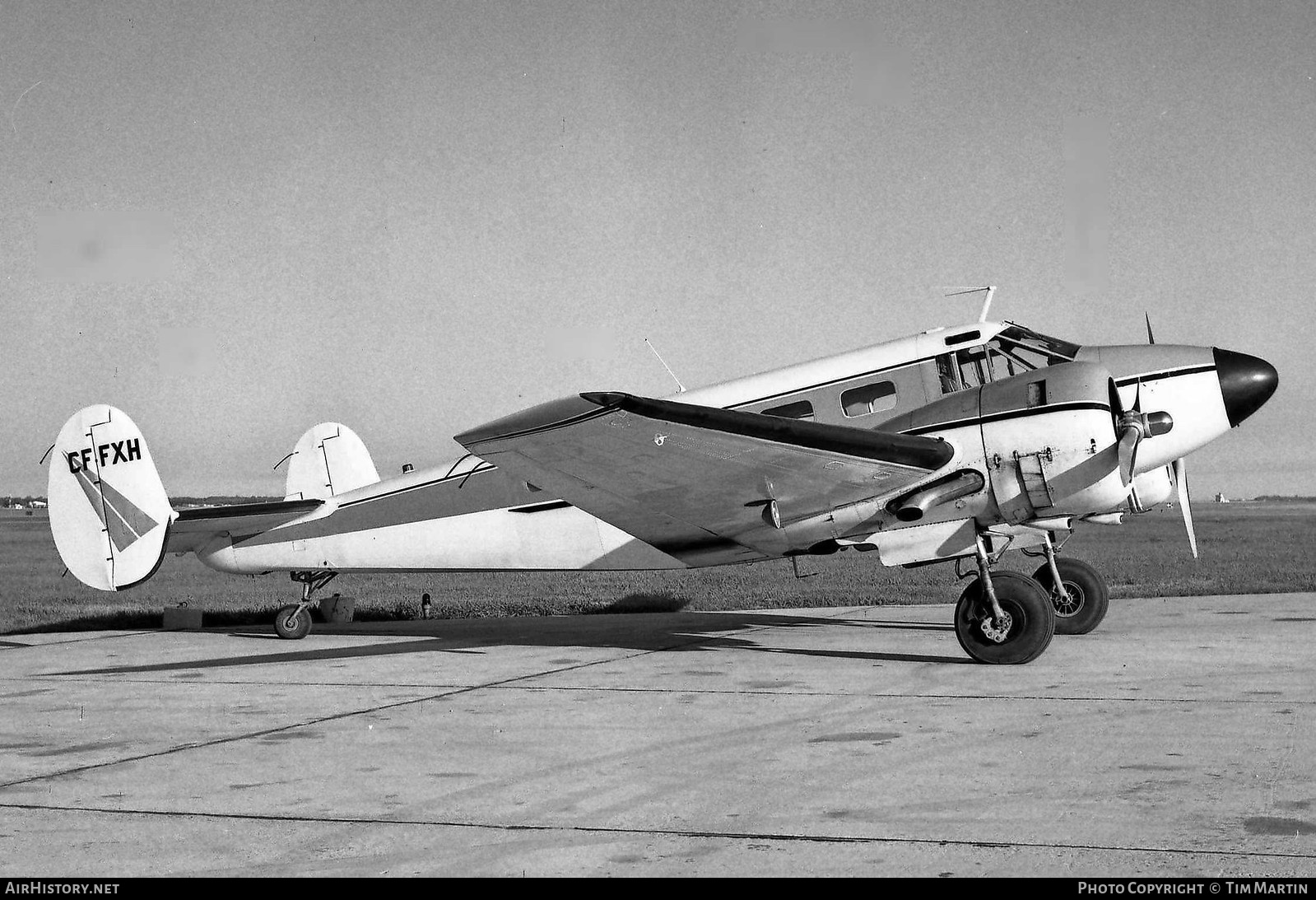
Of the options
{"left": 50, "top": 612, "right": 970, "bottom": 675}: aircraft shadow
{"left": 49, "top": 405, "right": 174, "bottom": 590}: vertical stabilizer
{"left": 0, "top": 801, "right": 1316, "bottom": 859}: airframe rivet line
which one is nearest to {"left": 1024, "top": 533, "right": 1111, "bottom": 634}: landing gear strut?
{"left": 50, "top": 612, "right": 970, "bottom": 675}: aircraft shadow

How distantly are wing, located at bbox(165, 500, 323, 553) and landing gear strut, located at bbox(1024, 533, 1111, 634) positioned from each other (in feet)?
29.7

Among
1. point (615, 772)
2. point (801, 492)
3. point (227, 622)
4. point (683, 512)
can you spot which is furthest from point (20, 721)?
point (227, 622)

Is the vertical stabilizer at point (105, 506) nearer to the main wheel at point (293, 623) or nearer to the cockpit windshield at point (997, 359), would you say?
the main wheel at point (293, 623)

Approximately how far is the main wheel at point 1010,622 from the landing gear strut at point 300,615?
8701 mm

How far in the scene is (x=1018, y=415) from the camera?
10234 millimetres

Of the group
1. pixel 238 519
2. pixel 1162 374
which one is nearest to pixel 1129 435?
pixel 1162 374

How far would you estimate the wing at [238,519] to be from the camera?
1462 centimetres

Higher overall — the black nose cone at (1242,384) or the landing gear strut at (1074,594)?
the black nose cone at (1242,384)

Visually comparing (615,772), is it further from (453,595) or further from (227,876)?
(453,595)

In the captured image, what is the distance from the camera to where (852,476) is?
10.3 metres

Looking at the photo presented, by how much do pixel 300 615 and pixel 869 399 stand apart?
8393 mm

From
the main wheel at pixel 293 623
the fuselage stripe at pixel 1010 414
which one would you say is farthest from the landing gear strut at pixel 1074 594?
the main wheel at pixel 293 623

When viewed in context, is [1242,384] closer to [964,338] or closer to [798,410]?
[964,338]

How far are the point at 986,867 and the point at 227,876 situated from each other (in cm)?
287
